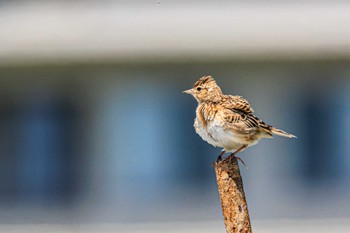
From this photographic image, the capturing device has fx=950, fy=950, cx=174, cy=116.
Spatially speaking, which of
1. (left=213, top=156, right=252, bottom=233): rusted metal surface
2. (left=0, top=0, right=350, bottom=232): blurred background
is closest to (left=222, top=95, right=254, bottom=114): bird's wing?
(left=213, top=156, right=252, bottom=233): rusted metal surface

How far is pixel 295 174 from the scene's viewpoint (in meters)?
17.5

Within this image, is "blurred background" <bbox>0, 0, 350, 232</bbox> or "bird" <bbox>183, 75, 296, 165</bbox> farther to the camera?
"blurred background" <bbox>0, 0, 350, 232</bbox>

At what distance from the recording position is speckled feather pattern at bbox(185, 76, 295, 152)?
6938 millimetres

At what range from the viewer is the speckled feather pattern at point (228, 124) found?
6.94 m

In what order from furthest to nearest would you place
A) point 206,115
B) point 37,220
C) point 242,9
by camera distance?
point 37,220 < point 242,9 < point 206,115

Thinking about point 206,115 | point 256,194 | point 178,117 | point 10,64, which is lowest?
point 206,115

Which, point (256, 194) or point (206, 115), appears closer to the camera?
point (206, 115)

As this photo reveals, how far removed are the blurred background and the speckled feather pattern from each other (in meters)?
9.41

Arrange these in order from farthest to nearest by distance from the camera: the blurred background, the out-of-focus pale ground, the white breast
→ the out-of-focus pale ground < the blurred background < the white breast

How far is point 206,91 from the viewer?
758cm

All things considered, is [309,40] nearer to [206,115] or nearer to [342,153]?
[342,153]

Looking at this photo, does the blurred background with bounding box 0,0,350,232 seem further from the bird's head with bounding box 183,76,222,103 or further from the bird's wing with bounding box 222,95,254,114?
the bird's wing with bounding box 222,95,254,114

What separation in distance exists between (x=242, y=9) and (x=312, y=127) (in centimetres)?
250

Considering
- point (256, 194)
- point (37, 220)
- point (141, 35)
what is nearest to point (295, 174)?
point (256, 194)
